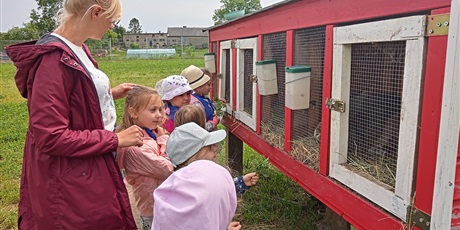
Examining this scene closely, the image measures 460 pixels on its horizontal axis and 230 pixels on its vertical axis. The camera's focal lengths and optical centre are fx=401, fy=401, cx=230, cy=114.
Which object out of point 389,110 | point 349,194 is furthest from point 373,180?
point 389,110

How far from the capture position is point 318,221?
3383 mm

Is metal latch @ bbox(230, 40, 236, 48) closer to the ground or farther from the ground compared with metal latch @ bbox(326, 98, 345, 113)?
farther from the ground

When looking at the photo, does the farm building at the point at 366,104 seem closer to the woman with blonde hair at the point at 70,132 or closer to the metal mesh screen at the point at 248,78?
the metal mesh screen at the point at 248,78

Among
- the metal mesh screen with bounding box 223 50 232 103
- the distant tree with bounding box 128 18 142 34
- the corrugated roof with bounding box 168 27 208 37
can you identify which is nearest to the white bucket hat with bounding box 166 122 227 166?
the metal mesh screen with bounding box 223 50 232 103

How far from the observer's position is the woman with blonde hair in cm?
155

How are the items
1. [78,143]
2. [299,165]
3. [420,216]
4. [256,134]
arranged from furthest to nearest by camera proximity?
1. [256,134]
2. [299,165]
3. [78,143]
4. [420,216]

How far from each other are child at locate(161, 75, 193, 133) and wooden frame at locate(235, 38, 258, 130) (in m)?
0.44

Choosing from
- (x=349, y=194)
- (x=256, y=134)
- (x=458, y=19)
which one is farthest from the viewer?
(x=256, y=134)

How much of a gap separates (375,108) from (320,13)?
565 millimetres

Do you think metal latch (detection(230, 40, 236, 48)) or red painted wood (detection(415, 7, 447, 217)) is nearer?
red painted wood (detection(415, 7, 447, 217))

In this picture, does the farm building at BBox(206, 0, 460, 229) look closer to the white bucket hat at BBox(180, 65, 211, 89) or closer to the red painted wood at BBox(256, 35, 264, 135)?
the red painted wood at BBox(256, 35, 264, 135)

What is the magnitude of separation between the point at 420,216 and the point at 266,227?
2.18m

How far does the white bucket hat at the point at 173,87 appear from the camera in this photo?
3229mm

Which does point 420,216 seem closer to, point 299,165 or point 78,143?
point 299,165
